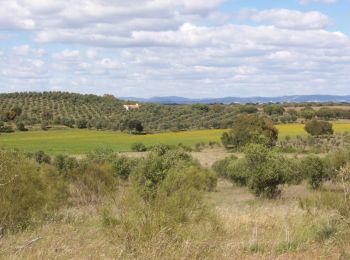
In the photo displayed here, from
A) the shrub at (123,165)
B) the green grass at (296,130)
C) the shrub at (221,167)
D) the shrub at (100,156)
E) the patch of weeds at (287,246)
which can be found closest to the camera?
the patch of weeds at (287,246)

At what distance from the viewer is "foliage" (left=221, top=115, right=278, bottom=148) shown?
84.6 meters

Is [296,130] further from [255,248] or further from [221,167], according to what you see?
[255,248]

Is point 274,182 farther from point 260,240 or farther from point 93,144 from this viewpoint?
point 93,144

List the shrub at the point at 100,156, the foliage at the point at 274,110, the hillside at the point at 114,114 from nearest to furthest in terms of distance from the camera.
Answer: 1. the shrub at the point at 100,156
2. the hillside at the point at 114,114
3. the foliage at the point at 274,110

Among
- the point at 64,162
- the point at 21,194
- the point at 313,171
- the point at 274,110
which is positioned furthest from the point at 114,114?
the point at 21,194

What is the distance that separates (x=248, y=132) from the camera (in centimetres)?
8494

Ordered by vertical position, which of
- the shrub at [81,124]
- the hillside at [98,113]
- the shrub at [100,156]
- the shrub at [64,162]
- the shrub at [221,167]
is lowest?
the shrub at [221,167]

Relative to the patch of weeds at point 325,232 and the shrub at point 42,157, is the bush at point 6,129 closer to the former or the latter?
the shrub at point 42,157

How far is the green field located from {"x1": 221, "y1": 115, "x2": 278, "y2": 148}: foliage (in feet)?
14.5

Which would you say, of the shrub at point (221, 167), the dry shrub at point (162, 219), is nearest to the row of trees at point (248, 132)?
the shrub at point (221, 167)

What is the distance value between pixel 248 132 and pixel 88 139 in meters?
32.1

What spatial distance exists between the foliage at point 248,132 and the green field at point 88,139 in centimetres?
443

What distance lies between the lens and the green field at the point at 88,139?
265 ft

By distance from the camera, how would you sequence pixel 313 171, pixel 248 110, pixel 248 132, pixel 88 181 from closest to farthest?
pixel 88 181, pixel 313 171, pixel 248 132, pixel 248 110
